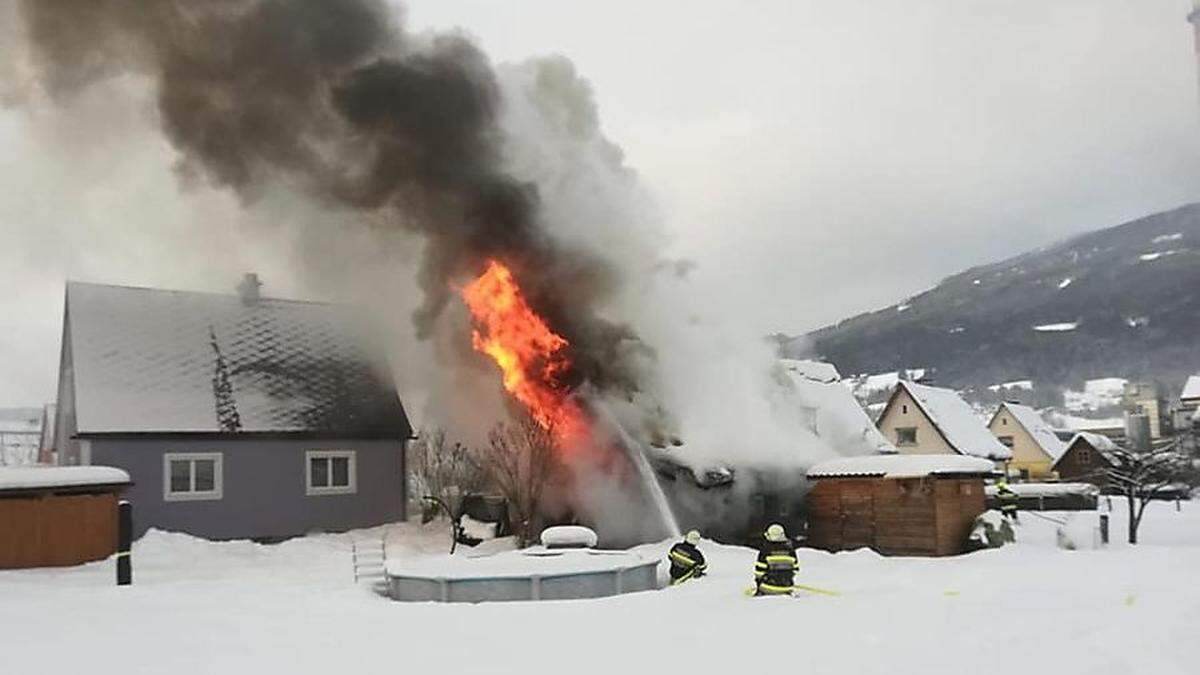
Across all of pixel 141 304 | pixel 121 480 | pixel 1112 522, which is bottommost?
pixel 1112 522

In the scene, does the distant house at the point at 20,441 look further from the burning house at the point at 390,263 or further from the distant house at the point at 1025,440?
the distant house at the point at 1025,440

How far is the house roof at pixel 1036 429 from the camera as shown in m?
62.7

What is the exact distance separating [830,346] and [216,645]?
116 m

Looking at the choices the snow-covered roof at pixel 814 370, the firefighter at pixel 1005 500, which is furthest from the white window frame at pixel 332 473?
the firefighter at pixel 1005 500

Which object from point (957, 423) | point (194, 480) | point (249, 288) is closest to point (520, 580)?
point (194, 480)

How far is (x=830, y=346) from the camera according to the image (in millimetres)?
124500

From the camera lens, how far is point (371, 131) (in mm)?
27359

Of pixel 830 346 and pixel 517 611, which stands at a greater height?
pixel 830 346

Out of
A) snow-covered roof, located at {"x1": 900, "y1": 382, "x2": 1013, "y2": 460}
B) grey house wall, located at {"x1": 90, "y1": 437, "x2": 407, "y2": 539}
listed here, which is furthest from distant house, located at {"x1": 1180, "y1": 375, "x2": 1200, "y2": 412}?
grey house wall, located at {"x1": 90, "y1": 437, "x2": 407, "y2": 539}

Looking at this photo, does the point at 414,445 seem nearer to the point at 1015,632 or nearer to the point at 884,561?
the point at 884,561

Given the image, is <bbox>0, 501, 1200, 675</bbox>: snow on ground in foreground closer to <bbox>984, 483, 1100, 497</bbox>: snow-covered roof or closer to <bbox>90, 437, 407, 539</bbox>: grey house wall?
<bbox>90, 437, 407, 539</bbox>: grey house wall

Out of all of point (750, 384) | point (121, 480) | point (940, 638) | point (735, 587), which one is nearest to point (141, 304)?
point (121, 480)

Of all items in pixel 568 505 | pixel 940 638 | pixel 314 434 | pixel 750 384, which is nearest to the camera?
pixel 940 638

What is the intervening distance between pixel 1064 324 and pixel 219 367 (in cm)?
11606
